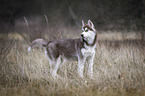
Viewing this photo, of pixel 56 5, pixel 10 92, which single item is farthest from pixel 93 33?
pixel 56 5

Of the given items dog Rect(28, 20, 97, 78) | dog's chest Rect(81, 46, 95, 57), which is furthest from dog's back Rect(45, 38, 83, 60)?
dog's chest Rect(81, 46, 95, 57)

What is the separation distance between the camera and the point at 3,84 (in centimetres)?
462

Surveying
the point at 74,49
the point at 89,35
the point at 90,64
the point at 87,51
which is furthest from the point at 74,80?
the point at 89,35

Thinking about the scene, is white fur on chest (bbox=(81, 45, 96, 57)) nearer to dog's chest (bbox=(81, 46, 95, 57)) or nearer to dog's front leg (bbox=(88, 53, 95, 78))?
dog's chest (bbox=(81, 46, 95, 57))

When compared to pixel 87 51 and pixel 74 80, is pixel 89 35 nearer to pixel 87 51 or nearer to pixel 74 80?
pixel 87 51

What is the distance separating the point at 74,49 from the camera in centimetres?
500

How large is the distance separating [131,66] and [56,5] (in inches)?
709

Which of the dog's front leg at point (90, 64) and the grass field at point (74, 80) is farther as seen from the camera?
the dog's front leg at point (90, 64)

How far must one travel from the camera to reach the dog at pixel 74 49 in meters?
4.73

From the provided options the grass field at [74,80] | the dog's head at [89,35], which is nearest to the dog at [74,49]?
the dog's head at [89,35]

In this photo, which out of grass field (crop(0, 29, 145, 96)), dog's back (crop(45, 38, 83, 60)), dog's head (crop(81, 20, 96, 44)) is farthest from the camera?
dog's back (crop(45, 38, 83, 60))

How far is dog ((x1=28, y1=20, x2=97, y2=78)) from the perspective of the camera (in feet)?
15.5

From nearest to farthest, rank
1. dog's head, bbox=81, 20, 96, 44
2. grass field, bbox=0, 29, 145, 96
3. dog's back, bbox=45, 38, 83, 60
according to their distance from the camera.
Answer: grass field, bbox=0, 29, 145, 96 → dog's head, bbox=81, 20, 96, 44 → dog's back, bbox=45, 38, 83, 60

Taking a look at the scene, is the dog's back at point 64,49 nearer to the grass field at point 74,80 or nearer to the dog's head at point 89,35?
the dog's head at point 89,35
